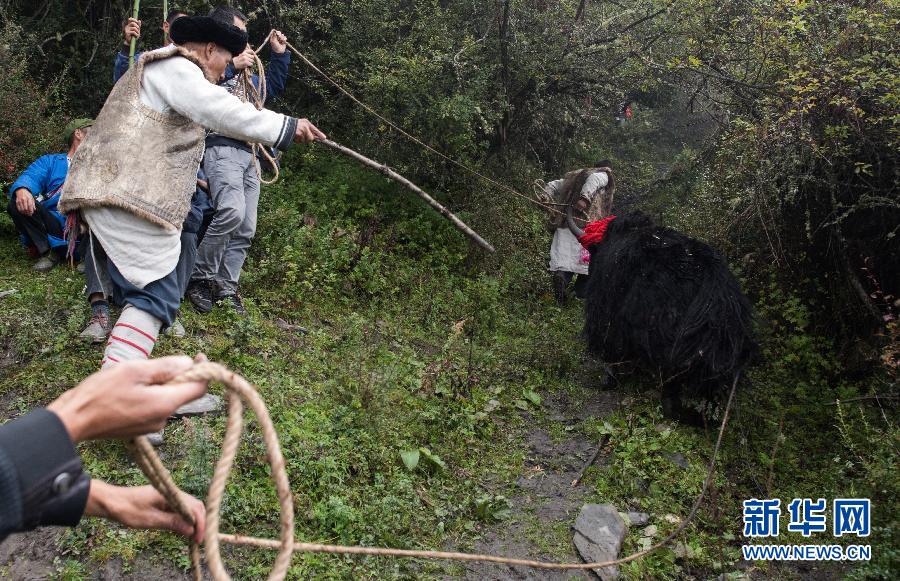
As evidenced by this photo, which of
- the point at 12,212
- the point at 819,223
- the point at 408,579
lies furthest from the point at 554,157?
the point at 408,579

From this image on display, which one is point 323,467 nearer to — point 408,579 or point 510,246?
point 408,579

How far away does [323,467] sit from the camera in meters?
3.54

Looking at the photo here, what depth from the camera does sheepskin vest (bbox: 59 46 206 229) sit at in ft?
9.98

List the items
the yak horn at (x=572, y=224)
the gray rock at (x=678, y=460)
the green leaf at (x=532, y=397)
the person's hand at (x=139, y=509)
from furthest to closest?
the yak horn at (x=572, y=224)
the green leaf at (x=532, y=397)
the gray rock at (x=678, y=460)
the person's hand at (x=139, y=509)

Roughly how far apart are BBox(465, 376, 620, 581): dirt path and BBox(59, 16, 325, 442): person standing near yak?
203 centimetres

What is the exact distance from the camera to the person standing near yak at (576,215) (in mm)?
7543

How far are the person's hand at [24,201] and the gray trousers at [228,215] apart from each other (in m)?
1.64

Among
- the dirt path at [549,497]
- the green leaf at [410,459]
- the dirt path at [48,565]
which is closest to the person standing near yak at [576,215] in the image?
the dirt path at [549,497]

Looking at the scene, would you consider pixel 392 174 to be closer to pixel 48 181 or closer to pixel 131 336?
pixel 131 336

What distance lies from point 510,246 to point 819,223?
324cm

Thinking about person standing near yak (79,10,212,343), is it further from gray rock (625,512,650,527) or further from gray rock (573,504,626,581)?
gray rock (625,512,650,527)

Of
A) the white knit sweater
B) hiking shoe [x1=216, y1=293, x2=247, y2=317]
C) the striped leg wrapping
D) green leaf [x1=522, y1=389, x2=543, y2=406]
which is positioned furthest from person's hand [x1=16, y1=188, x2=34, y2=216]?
green leaf [x1=522, y1=389, x2=543, y2=406]

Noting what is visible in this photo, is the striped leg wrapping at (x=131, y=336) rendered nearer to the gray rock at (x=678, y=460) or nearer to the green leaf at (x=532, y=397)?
the green leaf at (x=532, y=397)

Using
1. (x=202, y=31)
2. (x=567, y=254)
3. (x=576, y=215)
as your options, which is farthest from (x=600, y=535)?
(x=576, y=215)
